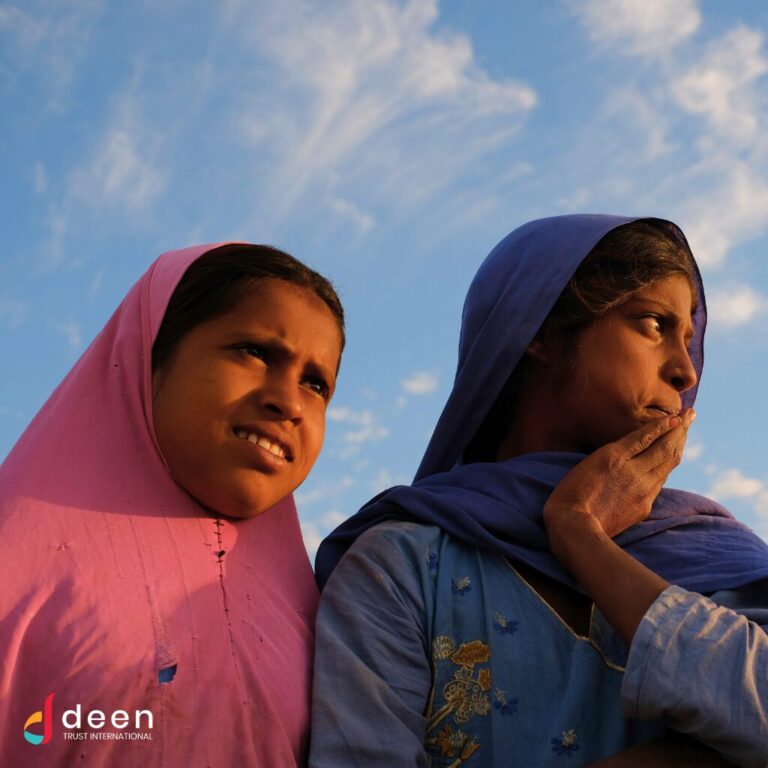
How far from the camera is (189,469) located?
2.93 meters

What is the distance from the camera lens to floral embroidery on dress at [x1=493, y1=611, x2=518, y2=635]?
2779 mm

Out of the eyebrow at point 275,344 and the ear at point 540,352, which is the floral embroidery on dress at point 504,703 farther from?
the ear at point 540,352

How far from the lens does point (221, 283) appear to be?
3182mm

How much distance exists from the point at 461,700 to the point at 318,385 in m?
1.03

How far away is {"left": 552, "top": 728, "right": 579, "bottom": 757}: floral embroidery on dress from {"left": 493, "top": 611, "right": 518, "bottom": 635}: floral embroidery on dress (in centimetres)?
29

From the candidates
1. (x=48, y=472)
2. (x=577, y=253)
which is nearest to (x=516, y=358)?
(x=577, y=253)

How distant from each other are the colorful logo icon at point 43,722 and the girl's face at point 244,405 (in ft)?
2.36

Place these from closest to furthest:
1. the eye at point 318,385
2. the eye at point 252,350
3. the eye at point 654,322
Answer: the eye at point 252,350 < the eye at point 318,385 < the eye at point 654,322

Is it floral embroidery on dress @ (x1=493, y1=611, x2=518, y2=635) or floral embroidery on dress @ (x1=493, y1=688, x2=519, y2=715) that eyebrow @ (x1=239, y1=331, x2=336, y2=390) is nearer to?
floral embroidery on dress @ (x1=493, y1=611, x2=518, y2=635)

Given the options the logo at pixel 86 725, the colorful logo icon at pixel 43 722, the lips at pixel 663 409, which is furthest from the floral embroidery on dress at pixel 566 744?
the colorful logo icon at pixel 43 722

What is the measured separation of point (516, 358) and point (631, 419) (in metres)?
0.44

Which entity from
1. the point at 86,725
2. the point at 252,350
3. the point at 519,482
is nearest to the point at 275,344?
the point at 252,350

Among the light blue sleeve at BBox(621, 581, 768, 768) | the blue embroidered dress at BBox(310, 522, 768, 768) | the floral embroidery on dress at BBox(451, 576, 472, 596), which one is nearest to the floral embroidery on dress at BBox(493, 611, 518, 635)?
the blue embroidered dress at BBox(310, 522, 768, 768)

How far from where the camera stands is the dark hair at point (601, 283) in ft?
11.1
